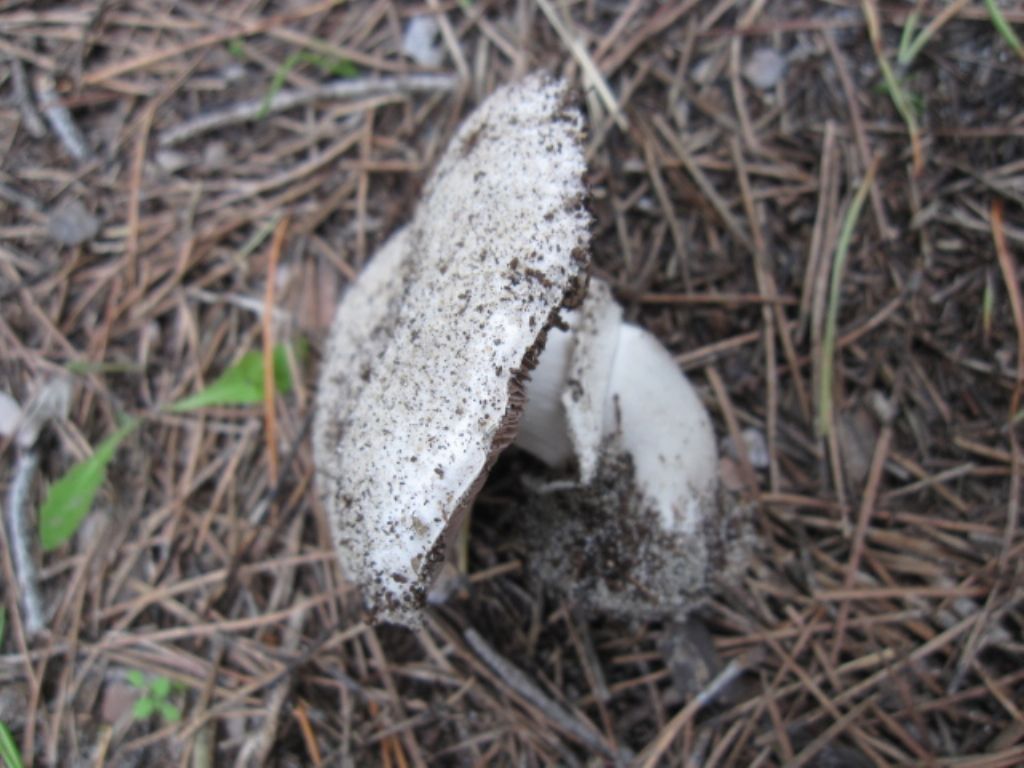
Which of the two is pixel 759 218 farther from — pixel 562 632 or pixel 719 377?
pixel 562 632

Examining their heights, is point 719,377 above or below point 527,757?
above

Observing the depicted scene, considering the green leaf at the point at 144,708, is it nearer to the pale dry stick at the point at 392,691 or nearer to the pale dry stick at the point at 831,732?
the pale dry stick at the point at 392,691

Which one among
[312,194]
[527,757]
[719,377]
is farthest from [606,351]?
[312,194]

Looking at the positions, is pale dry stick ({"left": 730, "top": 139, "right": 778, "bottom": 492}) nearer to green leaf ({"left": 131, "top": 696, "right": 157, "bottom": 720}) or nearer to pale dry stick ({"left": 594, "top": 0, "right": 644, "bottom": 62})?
pale dry stick ({"left": 594, "top": 0, "right": 644, "bottom": 62})

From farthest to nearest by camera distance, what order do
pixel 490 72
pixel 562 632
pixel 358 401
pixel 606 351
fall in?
pixel 490 72 < pixel 562 632 < pixel 606 351 < pixel 358 401

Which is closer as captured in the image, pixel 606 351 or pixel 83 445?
pixel 606 351

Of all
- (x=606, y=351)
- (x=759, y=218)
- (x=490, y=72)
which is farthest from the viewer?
(x=490, y=72)

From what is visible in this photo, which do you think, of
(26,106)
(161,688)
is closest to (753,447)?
(161,688)

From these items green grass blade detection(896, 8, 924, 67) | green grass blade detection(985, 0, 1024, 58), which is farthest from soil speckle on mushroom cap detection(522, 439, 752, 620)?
green grass blade detection(985, 0, 1024, 58)
